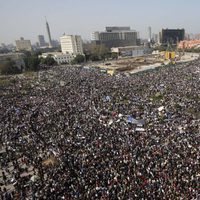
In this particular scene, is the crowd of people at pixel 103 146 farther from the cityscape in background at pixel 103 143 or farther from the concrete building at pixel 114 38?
the concrete building at pixel 114 38

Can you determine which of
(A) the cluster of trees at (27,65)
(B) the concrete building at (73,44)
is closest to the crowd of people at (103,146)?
(A) the cluster of trees at (27,65)

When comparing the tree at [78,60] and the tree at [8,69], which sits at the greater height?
the tree at [8,69]

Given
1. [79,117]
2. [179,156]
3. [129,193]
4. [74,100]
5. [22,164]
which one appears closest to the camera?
[129,193]

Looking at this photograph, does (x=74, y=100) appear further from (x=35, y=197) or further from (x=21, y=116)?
(x=35, y=197)

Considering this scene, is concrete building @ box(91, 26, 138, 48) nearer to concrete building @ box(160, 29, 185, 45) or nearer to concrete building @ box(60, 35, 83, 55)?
concrete building @ box(160, 29, 185, 45)

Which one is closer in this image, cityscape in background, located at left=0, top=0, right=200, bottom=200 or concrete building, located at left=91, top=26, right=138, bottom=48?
cityscape in background, located at left=0, top=0, right=200, bottom=200

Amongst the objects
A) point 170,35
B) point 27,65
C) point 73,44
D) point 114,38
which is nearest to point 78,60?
point 27,65

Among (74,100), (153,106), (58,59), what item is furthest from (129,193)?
(58,59)

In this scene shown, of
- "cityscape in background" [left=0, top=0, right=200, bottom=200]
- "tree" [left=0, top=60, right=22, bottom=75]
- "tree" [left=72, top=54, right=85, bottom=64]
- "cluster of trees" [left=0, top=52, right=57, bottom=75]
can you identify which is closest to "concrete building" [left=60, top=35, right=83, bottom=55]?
"tree" [left=72, top=54, right=85, bottom=64]
